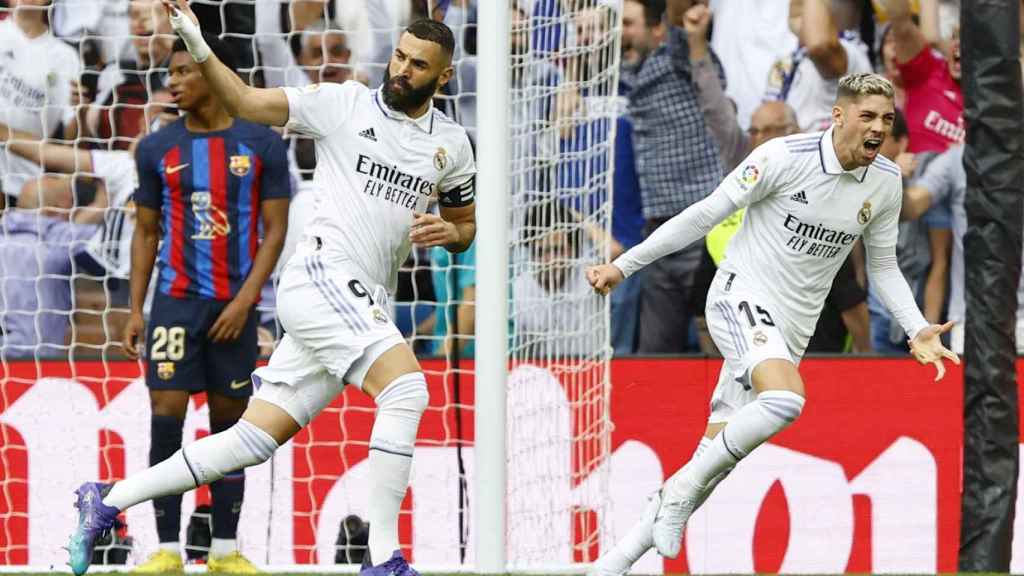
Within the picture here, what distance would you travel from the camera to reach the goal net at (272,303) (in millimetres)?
8156

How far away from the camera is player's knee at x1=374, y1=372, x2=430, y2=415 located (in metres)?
5.70

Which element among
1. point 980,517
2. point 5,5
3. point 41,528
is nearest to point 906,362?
point 980,517

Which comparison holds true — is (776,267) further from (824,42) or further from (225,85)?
(824,42)

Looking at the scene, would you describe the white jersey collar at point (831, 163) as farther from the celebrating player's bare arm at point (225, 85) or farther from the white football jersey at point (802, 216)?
the celebrating player's bare arm at point (225, 85)

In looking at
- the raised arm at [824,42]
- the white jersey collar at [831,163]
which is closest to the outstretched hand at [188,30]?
the white jersey collar at [831,163]

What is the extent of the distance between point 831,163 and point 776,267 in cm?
45

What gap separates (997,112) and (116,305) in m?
4.71

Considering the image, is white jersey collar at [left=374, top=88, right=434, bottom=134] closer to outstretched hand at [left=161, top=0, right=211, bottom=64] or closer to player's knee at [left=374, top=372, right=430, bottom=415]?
outstretched hand at [left=161, top=0, right=211, bottom=64]

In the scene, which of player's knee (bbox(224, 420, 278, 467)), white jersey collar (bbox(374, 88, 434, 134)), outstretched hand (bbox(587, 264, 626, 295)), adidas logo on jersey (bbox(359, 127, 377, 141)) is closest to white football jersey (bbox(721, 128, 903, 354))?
outstretched hand (bbox(587, 264, 626, 295))

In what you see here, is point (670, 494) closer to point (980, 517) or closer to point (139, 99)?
point (980, 517)

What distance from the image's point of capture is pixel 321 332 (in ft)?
18.9

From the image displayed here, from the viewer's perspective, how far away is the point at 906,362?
878 cm

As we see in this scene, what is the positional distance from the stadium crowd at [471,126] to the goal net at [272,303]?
2cm

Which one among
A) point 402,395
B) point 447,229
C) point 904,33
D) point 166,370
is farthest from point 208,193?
point 904,33
